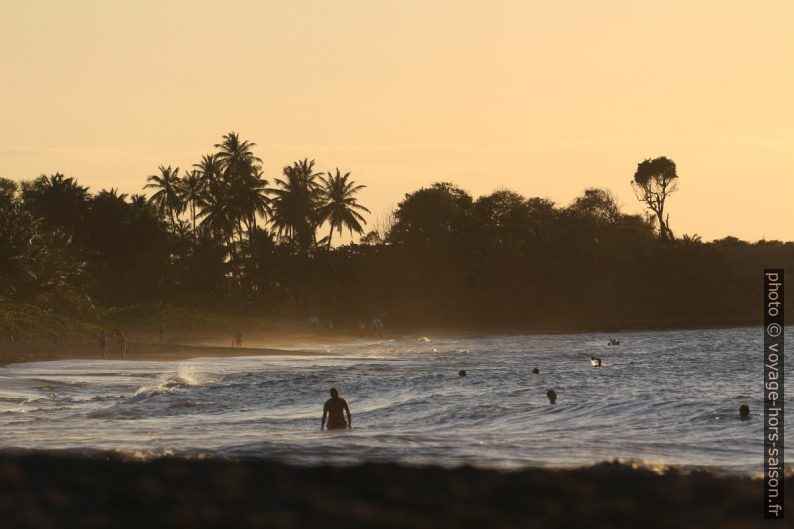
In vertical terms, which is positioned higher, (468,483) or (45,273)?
(45,273)

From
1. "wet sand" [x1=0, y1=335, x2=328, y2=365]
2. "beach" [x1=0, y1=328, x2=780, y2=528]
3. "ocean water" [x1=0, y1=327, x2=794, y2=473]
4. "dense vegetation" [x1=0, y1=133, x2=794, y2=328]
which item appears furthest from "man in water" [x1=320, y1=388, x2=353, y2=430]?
"dense vegetation" [x1=0, y1=133, x2=794, y2=328]

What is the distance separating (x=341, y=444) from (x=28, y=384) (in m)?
16.9

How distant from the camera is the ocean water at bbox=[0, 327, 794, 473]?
19.0 metres

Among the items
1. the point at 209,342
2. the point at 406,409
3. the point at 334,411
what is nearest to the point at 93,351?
the point at 209,342

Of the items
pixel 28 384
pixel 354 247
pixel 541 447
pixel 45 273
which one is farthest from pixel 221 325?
pixel 541 447

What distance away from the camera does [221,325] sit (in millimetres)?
75250

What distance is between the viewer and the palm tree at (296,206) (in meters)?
97.8

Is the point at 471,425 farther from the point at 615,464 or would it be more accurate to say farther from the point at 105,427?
the point at 615,464

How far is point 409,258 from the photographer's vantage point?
101250 mm

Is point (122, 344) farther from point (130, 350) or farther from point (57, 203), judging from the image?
point (57, 203)

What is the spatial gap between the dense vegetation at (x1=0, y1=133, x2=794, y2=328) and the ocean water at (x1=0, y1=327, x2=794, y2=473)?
3779 cm

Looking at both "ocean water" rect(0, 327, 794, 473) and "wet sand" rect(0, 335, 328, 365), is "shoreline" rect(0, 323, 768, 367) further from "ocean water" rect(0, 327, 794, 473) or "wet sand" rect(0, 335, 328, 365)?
"ocean water" rect(0, 327, 794, 473)

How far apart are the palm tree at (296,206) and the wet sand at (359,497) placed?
82406 mm

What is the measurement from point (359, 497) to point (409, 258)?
3473 inches
